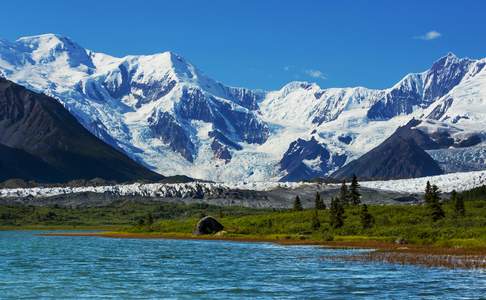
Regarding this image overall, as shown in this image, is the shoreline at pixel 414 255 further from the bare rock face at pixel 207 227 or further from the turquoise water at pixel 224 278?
the bare rock face at pixel 207 227

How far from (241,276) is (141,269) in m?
14.9

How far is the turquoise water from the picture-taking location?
236 feet

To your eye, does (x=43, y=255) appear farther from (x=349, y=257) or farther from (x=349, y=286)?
(x=349, y=286)

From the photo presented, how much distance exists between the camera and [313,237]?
550 ft

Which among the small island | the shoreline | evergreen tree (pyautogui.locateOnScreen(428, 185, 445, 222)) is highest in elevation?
evergreen tree (pyautogui.locateOnScreen(428, 185, 445, 222))

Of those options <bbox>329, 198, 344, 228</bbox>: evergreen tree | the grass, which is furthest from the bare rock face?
<bbox>329, 198, 344, 228</bbox>: evergreen tree

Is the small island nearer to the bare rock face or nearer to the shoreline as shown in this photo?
the shoreline

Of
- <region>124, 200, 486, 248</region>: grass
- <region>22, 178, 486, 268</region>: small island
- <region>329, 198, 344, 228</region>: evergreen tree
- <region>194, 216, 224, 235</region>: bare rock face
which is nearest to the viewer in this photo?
<region>22, 178, 486, 268</region>: small island

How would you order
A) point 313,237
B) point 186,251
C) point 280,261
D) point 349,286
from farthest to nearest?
point 313,237
point 186,251
point 280,261
point 349,286

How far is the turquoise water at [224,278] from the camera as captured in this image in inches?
2830

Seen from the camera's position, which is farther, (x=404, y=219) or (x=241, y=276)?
(x=404, y=219)

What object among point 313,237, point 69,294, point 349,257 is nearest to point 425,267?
point 349,257

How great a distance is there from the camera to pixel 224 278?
85.7m

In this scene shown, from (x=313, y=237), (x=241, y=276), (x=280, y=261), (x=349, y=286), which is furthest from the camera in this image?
(x=313, y=237)
